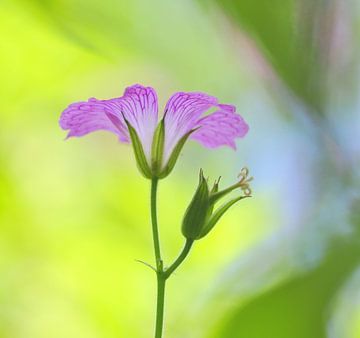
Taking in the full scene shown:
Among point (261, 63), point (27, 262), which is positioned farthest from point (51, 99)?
point (261, 63)

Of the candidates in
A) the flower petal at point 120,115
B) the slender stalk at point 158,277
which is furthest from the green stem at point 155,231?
the flower petal at point 120,115

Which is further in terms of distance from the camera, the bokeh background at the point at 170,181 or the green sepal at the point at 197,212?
the bokeh background at the point at 170,181

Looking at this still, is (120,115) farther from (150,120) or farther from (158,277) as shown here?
(158,277)

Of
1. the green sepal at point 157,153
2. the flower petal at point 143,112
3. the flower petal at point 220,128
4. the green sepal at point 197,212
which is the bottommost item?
the green sepal at point 197,212

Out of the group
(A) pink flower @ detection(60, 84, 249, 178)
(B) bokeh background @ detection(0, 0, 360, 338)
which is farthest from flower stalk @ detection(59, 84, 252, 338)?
(B) bokeh background @ detection(0, 0, 360, 338)

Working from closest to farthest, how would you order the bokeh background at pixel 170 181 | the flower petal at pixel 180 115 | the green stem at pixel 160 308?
the green stem at pixel 160 308 < the flower petal at pixel 180 115 < the bokeh background at pixel 170 181

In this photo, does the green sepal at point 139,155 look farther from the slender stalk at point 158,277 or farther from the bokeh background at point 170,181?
the bokeh background at point 170,181

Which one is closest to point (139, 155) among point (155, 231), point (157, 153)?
point (157, 153)
